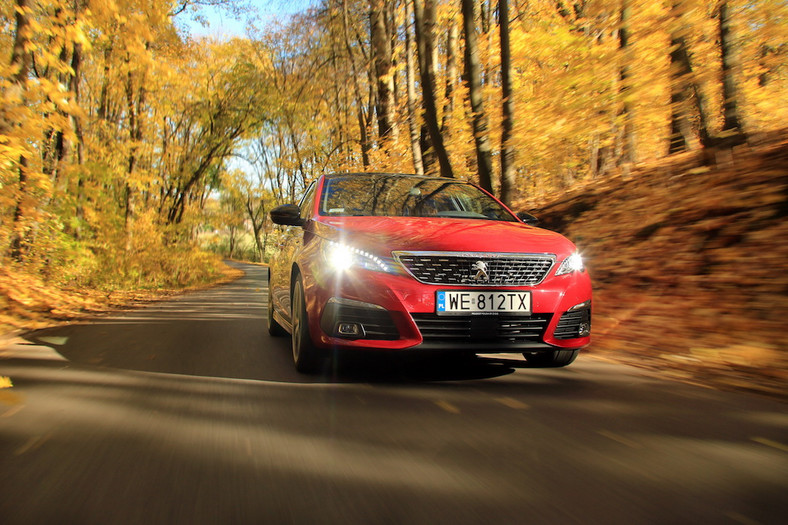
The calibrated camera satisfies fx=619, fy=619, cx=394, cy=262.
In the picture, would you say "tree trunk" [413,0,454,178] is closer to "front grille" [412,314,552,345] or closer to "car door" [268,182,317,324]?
"car door" [268,182,317,324]

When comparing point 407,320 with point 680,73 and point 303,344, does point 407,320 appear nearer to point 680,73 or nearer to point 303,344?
point 303,344

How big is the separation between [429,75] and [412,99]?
5.74m

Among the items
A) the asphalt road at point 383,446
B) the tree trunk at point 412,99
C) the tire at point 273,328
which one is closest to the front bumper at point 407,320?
the asphalt road at point 383,446

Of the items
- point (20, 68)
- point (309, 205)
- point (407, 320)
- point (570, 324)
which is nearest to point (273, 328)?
point (309, 205)

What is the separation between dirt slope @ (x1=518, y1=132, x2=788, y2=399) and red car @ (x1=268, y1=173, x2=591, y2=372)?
3.83ft

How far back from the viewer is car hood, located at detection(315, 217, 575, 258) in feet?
13.8

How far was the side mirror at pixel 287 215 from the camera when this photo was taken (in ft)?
17.6

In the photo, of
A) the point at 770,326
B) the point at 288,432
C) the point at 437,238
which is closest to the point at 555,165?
the point at 770,326

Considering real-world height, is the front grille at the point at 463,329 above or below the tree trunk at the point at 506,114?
below

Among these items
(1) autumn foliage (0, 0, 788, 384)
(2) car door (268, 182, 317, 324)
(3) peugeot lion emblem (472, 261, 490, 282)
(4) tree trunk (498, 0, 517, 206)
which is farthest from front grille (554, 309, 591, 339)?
(4) tree trunk (498, 0, 517, 206)

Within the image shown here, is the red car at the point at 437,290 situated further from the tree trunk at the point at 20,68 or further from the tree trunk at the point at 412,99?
the tree trunk at the point at 412,99

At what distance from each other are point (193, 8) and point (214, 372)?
15.7 metres

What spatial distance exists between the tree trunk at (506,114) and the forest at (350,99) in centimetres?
3

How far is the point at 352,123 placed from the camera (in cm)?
2667
